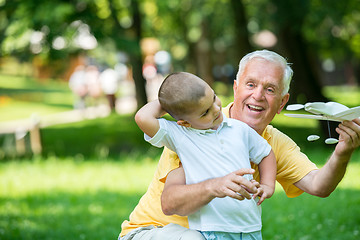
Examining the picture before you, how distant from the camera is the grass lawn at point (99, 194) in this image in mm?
6232

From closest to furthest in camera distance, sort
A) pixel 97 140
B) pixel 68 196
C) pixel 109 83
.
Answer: pixel 68 196 → pixel 97 140 → pixel 109 83

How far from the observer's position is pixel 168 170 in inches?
120

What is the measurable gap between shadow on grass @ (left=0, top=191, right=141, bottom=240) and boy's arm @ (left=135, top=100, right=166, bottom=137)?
3.29 metres

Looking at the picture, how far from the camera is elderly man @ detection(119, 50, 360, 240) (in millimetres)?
2883

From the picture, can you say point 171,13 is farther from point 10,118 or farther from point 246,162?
point 246,162

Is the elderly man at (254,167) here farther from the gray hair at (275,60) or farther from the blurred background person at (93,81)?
the blurred background person at (93,81)

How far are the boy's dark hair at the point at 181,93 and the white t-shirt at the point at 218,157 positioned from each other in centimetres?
Result: 14

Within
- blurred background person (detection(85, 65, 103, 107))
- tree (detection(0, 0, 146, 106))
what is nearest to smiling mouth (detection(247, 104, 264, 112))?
tree (detection(0, 0, 146, 106))

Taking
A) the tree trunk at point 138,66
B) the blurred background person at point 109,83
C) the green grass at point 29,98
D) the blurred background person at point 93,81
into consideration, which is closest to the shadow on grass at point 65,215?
the tree trunk at point 138,66

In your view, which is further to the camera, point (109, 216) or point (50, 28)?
point (50, 28)

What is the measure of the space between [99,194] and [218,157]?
18.5ft

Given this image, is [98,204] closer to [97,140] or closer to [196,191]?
[196,191]

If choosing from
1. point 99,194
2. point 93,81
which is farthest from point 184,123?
point 93,81

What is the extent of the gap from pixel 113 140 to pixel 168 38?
15.9 meters
